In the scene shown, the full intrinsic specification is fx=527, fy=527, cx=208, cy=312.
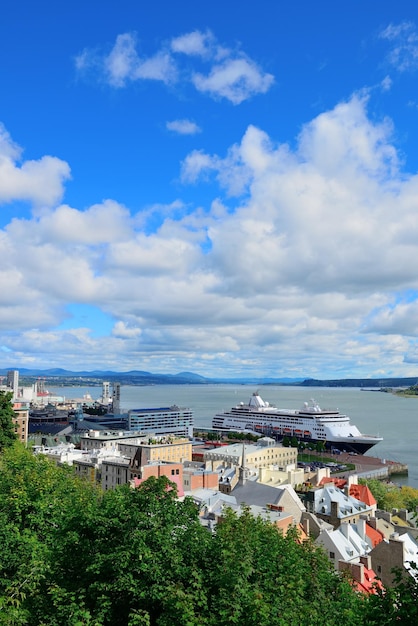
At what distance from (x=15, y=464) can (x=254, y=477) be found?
2160 cm

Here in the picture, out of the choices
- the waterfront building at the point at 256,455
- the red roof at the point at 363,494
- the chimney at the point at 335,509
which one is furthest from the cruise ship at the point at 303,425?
the chimney at the point at 335,509

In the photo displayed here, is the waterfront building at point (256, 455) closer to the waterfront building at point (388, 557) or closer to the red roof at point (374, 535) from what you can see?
the red roof at point (374, 535)

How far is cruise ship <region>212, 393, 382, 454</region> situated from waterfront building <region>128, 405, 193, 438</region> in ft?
21.7

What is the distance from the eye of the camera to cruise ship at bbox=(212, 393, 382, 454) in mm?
82250

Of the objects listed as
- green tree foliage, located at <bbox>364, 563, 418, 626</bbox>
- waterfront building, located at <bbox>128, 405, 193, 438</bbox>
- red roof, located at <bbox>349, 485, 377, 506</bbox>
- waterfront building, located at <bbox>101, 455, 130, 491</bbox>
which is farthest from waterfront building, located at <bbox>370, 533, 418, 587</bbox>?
waterfront building, located at <bbox>128, 405, 193, 438</bbox>

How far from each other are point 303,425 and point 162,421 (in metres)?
26.7

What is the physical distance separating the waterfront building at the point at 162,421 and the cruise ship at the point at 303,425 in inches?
260

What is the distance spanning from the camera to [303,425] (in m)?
89.7

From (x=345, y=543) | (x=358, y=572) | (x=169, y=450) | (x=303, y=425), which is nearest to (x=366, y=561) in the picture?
(x=345, y=543)

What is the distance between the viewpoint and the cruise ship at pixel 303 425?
82.2 m

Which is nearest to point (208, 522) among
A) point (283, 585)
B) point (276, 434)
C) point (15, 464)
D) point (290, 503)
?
point (290, 503)

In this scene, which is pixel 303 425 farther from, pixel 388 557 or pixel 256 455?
pixel 388 557

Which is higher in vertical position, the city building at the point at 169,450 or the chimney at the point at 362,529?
the chimney at the point at 362,529

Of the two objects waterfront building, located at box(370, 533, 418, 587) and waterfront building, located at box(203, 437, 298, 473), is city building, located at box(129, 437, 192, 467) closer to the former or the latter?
waterfront building, located at box(203, 437, 298, 473)
